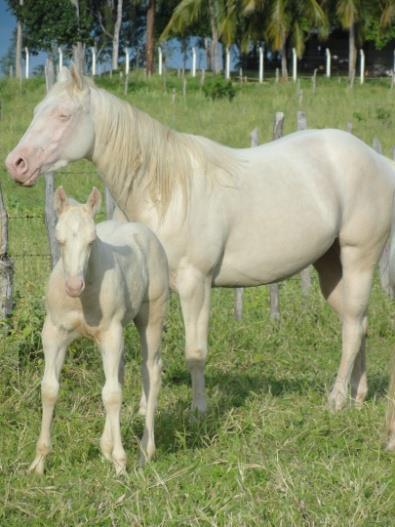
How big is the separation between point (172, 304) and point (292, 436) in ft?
12.2

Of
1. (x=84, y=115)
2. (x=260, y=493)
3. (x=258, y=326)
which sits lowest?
(x=258, y=326)

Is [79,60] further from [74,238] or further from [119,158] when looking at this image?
[74,238]

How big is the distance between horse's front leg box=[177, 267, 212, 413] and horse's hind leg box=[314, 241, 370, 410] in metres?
1.32

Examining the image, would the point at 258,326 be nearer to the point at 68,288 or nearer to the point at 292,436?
the point at 292,436

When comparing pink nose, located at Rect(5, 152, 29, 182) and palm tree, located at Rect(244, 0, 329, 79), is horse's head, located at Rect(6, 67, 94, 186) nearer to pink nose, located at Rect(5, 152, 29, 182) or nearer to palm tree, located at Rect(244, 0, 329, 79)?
pink nose, located at Rect(5, 152, 29, 182)

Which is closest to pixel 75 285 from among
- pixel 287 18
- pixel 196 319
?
pixel 196 319

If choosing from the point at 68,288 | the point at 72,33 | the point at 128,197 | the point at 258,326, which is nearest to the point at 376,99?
the point at 72,33

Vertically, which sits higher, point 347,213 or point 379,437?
point 347,213

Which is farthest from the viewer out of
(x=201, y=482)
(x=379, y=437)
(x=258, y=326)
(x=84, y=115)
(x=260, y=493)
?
(x=258, y=326)

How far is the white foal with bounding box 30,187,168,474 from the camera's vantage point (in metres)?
4.41

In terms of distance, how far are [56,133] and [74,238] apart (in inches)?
56.6

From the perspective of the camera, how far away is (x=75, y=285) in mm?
4285

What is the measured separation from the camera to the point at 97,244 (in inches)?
185

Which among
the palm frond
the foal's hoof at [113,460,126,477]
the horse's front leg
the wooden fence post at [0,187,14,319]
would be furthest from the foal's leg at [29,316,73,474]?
the palm frond
